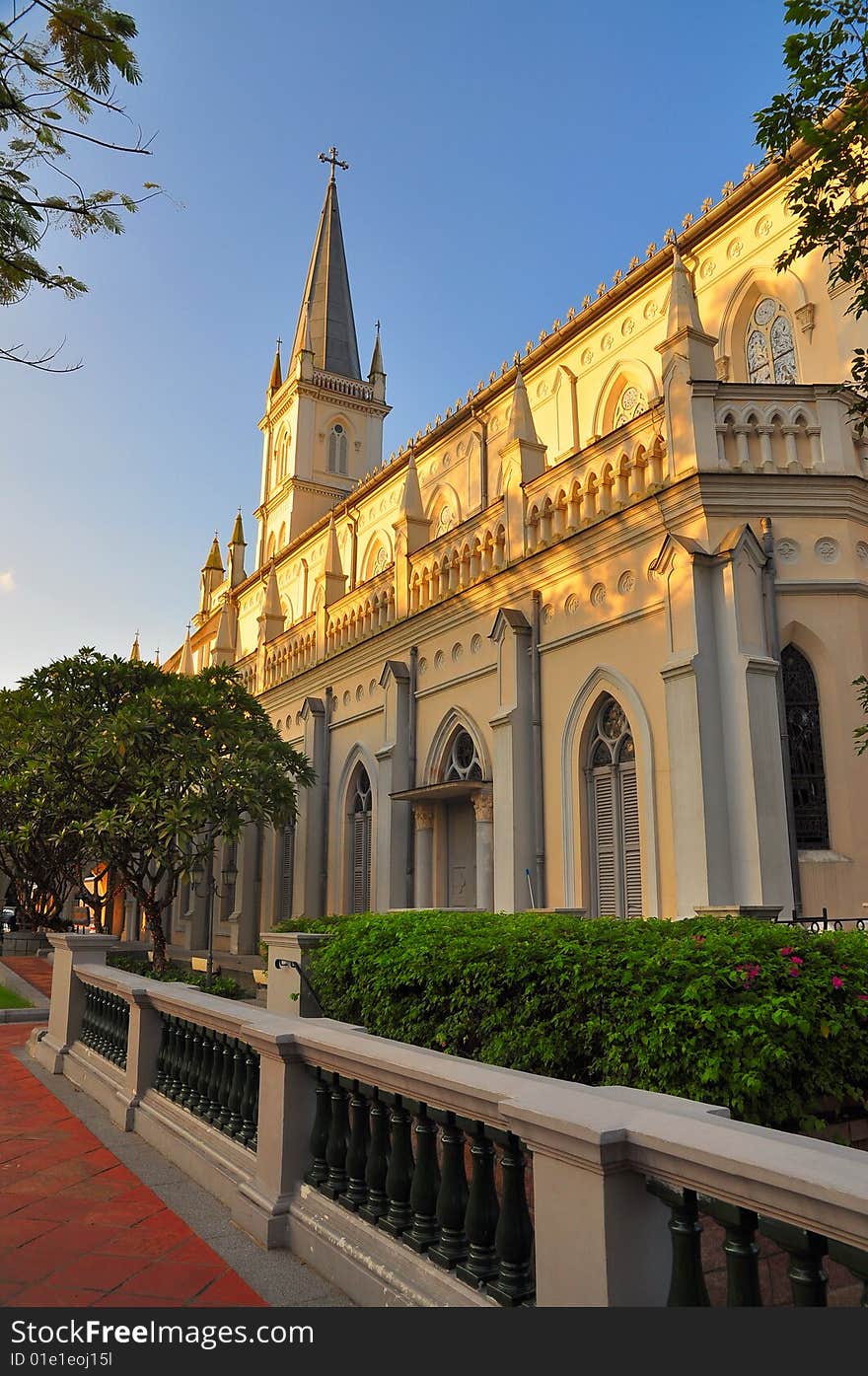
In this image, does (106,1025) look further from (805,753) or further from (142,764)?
(142,764)

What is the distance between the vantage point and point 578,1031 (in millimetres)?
5762

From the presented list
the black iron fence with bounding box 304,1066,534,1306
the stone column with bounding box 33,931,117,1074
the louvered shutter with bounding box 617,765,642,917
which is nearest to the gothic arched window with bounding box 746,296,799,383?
the louvered shutter with bounding box 617,765,642,917

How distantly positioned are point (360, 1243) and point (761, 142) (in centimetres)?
822

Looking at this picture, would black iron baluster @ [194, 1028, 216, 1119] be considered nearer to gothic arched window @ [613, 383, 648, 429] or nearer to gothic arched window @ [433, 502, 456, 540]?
gothic arched window @ [613, 383, 648, 429]

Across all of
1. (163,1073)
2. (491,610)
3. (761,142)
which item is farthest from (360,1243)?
(491,610)

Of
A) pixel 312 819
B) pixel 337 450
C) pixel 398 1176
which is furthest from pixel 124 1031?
pixel 337 450

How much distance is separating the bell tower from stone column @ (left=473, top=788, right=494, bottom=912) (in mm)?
25553

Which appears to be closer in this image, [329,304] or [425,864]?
[425,864]

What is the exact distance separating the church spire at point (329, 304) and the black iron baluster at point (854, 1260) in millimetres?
43337

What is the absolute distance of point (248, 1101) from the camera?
18.9ft

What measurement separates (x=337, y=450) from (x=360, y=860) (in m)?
24.4

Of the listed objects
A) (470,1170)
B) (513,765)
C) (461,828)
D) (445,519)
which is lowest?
(470,1170)

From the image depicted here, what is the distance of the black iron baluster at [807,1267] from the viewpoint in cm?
238

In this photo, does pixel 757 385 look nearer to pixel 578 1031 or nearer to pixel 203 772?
pixel 578 1031
